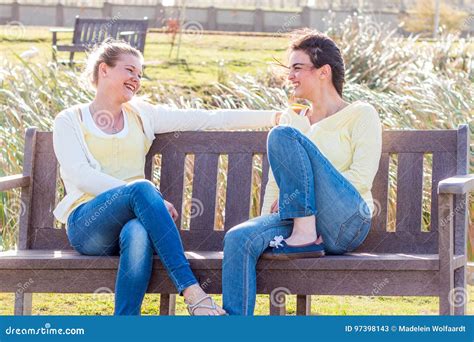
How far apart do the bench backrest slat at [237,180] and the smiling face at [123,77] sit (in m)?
0.30

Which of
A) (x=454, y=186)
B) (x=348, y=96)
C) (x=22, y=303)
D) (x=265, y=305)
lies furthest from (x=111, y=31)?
(x=454, y=186)

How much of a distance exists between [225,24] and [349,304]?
3168 cm

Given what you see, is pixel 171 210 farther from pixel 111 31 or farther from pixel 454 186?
pixel 111 31

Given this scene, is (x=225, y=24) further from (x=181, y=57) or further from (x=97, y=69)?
(x=97, y=69)

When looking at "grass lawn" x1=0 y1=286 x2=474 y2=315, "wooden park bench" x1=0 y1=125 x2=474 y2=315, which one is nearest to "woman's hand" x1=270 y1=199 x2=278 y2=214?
"wooden park bench" x1=0 y1=125 x2=474 y2=315

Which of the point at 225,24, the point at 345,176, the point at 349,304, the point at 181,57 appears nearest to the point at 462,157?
the point at 345,176

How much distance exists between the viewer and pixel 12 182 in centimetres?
422

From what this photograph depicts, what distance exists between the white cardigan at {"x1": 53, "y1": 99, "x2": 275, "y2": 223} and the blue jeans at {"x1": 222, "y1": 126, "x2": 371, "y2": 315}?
0.55 meters

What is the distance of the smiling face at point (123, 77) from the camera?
423cm

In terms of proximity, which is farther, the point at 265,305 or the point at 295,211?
the point at 265,305

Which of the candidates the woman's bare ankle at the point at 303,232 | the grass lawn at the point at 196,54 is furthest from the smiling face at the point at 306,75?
the grass lawn at the point at 196,54

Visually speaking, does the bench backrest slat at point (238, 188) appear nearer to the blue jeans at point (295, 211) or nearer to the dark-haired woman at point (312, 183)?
the dark-haired woman at point (312, 183)

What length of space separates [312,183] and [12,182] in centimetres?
124

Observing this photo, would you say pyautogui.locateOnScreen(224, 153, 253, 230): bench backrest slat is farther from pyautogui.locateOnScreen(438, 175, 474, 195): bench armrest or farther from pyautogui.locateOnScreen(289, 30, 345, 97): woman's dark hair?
pyautogui.locateOnScreen(438, 175, 474, 195): bench armrest
